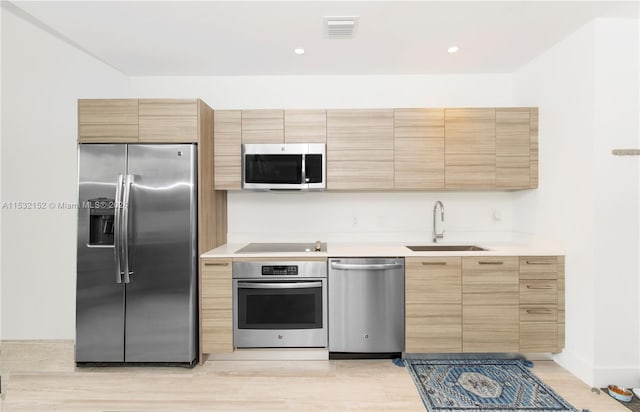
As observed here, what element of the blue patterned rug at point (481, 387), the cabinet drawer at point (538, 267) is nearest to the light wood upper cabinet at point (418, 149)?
the cabinet drawer at point (538, 267)

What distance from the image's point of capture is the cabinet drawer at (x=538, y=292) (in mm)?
2781

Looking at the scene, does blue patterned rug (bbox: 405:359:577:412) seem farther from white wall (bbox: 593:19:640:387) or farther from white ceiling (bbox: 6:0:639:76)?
white ceiling (bbox: 6:0:639:76)

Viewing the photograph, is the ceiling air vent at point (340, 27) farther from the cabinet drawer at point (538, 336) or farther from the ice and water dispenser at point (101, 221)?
the cabinet drawer at point (538, 336)

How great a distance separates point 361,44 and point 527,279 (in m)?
2.34

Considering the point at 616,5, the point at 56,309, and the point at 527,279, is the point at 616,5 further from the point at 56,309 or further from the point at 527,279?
the point at 56,309

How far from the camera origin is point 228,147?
3107mm

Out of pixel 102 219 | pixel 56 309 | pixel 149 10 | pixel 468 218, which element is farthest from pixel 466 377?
pixel 56 309

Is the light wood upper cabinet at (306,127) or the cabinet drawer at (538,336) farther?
the light wood upper cabinet at (306,127)

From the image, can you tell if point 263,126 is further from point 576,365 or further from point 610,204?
point 576,365

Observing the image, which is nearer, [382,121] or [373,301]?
[373,301]

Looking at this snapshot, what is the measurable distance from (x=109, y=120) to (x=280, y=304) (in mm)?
2038

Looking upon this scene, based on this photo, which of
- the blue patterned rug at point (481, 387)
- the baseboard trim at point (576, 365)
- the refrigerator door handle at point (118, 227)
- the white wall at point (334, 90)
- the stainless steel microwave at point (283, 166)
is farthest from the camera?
the white wall at point (334, 90)

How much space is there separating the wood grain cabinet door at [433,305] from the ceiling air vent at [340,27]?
5.99ft

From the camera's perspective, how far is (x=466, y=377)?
8.58ft
